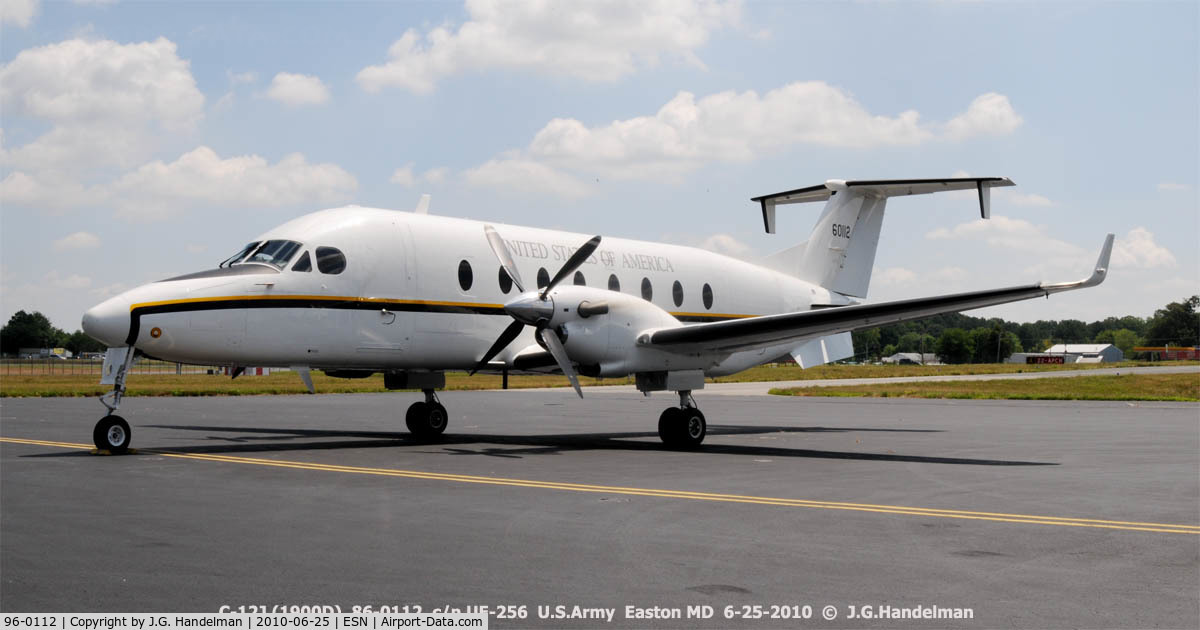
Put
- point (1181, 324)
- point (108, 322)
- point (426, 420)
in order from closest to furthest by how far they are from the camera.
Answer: point (108, 322)
point (426, 420)
point (1181, 324)

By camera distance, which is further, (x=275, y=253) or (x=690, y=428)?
(x=690, y=428)

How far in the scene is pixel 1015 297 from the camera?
613 inches

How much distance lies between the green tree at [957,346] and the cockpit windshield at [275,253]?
568ft

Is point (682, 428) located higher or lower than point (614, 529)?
higher

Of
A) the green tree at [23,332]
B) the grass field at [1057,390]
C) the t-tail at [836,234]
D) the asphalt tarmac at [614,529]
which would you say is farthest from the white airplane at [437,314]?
the green tree at [23,332]

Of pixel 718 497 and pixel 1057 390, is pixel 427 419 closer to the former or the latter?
pixel 718 497

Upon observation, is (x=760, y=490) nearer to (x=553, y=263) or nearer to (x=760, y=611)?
(x=760, y=611)

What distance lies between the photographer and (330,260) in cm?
1633

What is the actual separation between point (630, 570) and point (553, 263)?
1297 cm

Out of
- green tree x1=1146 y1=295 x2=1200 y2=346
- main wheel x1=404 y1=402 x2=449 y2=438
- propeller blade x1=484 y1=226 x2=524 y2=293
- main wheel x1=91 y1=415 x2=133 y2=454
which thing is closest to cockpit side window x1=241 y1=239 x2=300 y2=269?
main wheel x1=91 y1=415 x2=133 y2=454

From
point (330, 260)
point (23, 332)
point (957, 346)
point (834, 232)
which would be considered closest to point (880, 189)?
point (834, 232)

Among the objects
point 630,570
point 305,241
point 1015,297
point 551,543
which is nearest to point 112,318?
point 305,241

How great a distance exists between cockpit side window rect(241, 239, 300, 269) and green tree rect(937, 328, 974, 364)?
6816 inches

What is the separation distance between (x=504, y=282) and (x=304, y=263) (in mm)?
3958
